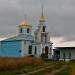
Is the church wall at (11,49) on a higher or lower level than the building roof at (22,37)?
lower

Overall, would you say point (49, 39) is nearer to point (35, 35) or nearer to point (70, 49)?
point (35, 35)

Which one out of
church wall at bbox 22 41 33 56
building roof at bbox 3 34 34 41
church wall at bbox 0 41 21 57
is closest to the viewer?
church wall at bbox 0 41 21 57

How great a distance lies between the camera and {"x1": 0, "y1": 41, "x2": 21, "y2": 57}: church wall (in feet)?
260

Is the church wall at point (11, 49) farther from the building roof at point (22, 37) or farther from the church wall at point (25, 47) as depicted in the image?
the church wall at point (25, 47)

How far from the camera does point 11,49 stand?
79.8m

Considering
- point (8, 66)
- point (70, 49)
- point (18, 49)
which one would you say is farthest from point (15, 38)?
point (8, 66)

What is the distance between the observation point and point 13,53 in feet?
259

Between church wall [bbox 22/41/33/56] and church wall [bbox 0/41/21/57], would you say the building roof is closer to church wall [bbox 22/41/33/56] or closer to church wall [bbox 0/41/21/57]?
church wall [bbox 0/41/21/57]

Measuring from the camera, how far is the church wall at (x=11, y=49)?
79.1 meters

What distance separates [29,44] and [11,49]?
3873 mm

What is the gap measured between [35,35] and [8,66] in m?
49.0

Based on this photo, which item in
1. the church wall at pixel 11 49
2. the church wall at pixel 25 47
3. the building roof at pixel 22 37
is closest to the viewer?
the church wall at pixel 11 49

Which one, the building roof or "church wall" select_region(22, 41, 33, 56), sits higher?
the building roof

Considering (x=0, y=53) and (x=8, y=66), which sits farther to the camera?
(x=0, y=53)
